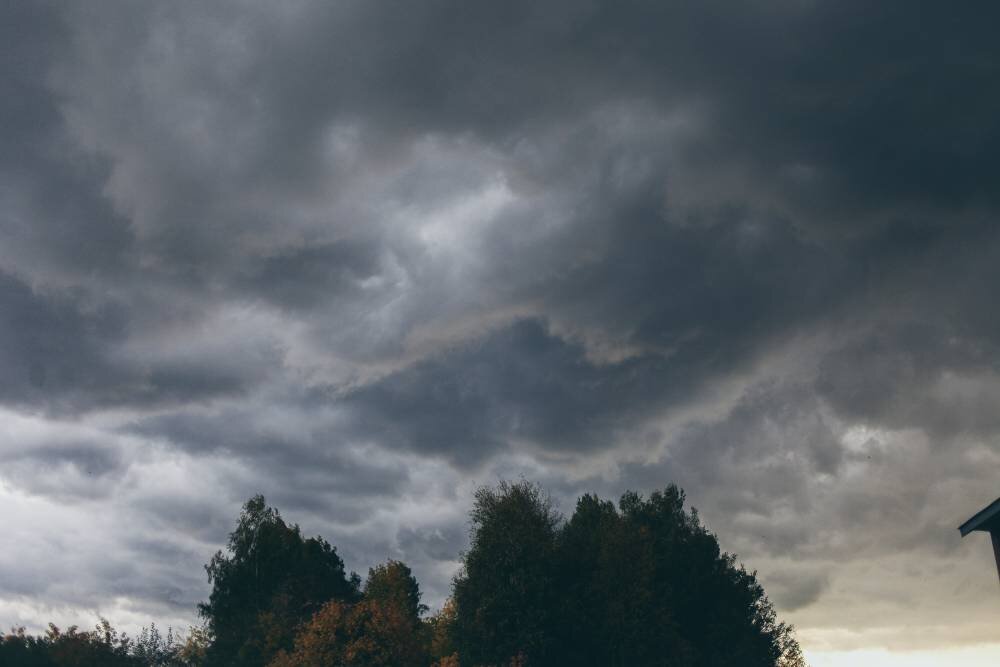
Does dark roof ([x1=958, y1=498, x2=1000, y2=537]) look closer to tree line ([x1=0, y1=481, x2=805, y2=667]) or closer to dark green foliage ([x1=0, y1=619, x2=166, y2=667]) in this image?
tree line ([x1=0, y1=481, x2=805, y2=667])

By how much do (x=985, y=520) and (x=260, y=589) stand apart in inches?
3266

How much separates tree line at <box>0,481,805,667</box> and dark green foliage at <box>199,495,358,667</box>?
6.1 inches

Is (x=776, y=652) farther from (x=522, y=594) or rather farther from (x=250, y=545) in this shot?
(x=250, y=545)

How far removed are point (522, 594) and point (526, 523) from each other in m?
5.91

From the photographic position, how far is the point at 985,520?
30797mm

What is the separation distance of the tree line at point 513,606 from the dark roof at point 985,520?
135 ft

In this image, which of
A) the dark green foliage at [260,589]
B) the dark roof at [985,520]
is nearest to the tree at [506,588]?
the dark green foliage at [260,589]

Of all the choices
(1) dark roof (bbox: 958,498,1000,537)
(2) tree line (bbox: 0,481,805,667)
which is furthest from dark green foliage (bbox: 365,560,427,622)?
(1) dark roof (bbox: 958,498,1000,537)

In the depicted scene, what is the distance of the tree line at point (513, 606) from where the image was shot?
6969 cm

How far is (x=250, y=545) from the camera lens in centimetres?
10100

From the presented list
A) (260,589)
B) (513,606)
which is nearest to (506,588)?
(513,606)

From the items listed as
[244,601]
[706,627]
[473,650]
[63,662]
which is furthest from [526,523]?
[63,662]

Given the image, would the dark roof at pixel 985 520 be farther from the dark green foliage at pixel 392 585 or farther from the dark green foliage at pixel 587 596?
the dark green foliage at pixel 392 585

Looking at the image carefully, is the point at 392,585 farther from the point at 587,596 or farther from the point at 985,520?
the point at 985,520
